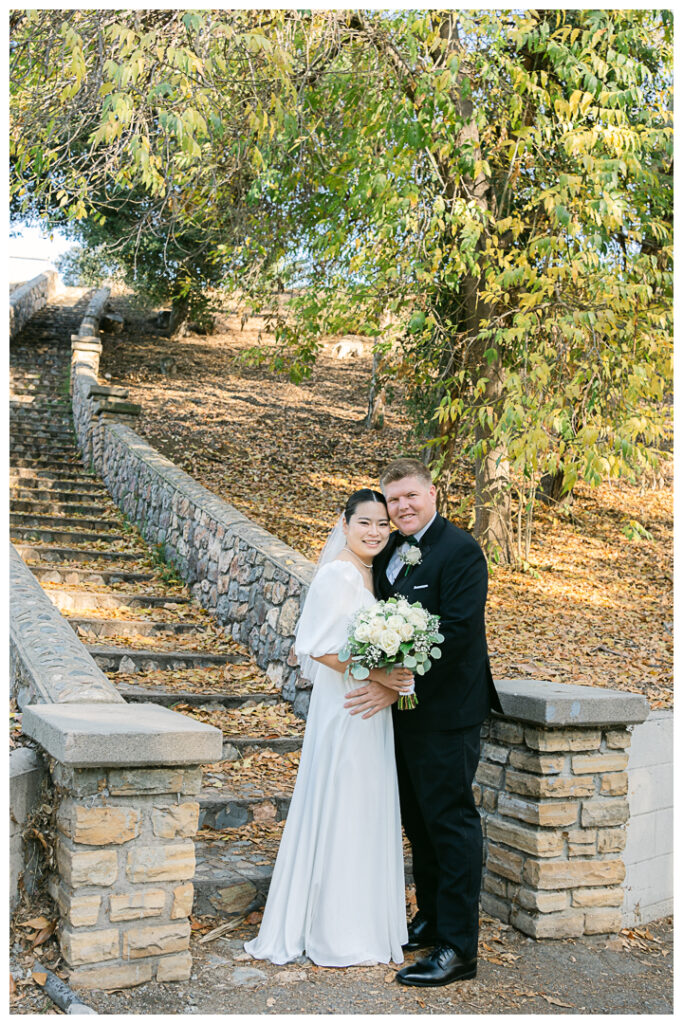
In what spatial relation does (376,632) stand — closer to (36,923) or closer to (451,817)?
(451,817)

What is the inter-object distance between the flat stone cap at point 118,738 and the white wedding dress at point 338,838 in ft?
2.03

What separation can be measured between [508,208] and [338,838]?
25.3ft

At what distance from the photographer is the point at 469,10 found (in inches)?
320

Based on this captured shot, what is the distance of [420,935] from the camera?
414 centimetres

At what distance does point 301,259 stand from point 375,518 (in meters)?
8.11

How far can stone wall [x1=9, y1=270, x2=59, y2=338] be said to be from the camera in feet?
70.5

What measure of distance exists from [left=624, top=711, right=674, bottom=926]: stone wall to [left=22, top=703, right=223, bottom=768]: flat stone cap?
2367mm

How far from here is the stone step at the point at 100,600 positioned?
25.4 feet

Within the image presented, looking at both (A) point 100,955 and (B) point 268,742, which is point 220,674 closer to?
(B) point 268,742

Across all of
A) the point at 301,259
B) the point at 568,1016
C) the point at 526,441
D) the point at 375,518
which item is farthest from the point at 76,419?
the point at 568,1016

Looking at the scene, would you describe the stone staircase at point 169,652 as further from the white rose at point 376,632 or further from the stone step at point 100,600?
→ the white rose at point 376,632

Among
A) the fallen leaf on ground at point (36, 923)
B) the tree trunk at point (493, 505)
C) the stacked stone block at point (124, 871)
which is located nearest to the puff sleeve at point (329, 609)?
the stacked stone block at point (124, 871)

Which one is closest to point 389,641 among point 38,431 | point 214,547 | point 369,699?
point 369,699

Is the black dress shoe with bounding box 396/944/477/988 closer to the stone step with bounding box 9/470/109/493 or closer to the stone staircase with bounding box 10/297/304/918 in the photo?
the stone staircase with bounding box 10/297/304/918
